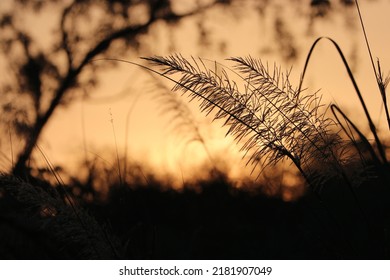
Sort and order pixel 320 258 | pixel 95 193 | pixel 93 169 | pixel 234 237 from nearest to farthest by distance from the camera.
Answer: pixel 320 258
pixel 234 237
pixel 93 169
pixel 95 193

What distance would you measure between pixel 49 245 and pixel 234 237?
60 centimetres

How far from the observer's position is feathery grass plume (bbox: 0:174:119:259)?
1222 millimetres

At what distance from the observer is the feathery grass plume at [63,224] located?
4.01 feet

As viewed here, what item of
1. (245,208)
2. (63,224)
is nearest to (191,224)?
(245,208)

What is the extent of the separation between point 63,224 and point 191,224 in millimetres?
715

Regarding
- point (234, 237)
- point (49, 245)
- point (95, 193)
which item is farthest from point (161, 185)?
point (49, 245)

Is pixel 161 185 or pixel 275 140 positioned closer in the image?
pixel 275 140

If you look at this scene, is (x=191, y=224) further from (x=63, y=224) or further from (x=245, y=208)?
(x=63, y=224)

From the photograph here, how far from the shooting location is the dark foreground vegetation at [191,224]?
1236 millimetres

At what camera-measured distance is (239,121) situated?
4.08ft

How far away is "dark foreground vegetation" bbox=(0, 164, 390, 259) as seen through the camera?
1236 mm

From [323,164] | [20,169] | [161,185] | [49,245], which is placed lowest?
[49,245]
